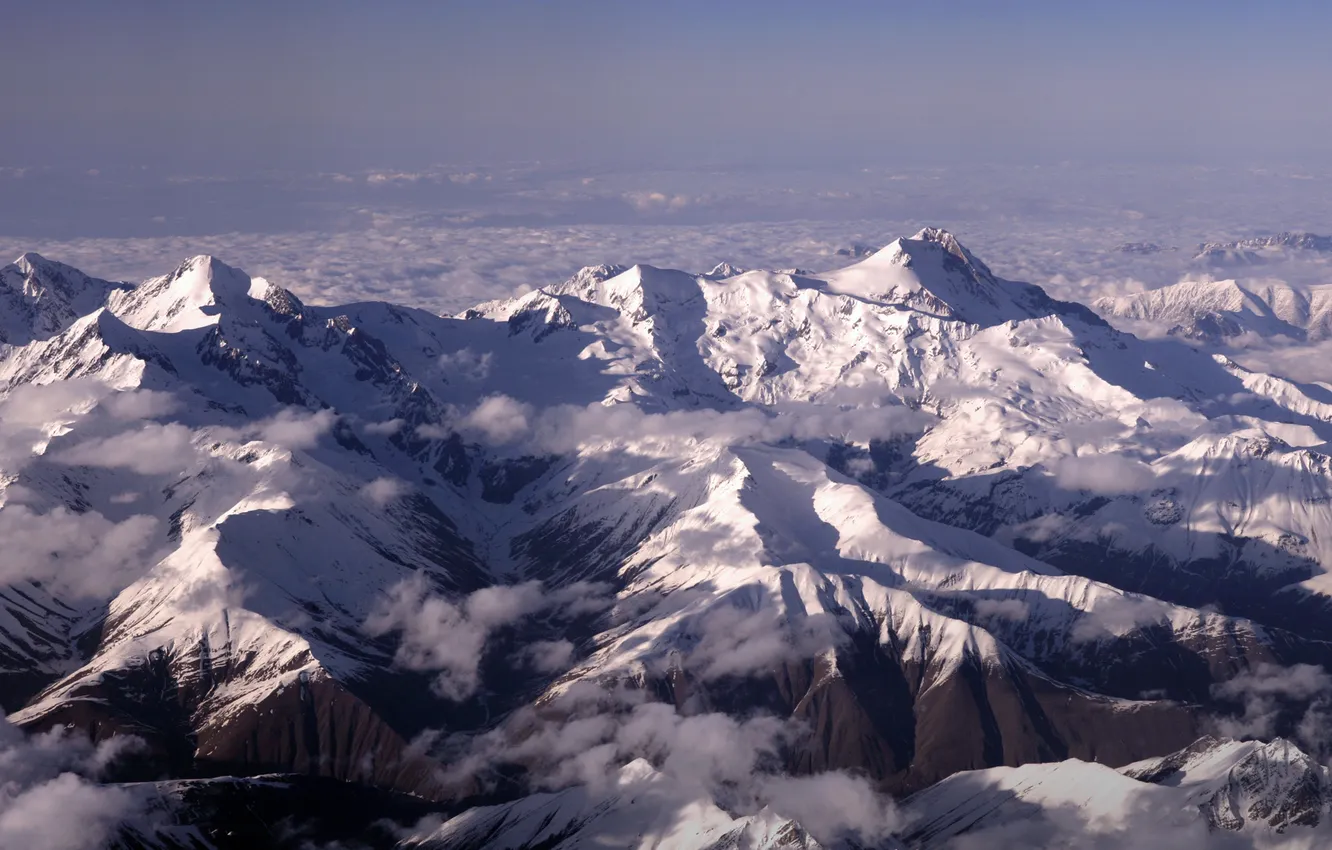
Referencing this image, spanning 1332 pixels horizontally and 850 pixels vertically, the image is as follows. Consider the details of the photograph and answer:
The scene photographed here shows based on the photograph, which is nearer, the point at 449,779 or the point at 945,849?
the point at 945,849

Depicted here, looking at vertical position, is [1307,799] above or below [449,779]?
above

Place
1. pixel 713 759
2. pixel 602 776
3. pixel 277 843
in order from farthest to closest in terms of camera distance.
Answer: pixel 713 759, pixel 602 776, pixel 277 843

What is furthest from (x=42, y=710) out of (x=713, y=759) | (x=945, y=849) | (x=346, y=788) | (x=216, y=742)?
(x=945, y=849)

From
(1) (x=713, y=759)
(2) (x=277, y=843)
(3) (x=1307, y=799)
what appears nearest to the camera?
(3) (x=1307, y=799)

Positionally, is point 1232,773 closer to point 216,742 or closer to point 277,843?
point 277,843

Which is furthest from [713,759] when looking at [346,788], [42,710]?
[42,710]

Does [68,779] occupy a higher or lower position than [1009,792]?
higher

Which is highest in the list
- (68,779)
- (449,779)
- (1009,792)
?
(68,779)

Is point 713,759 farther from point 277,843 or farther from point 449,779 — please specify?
point 277,843

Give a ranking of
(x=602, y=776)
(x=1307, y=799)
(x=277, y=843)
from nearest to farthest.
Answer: (x=1307, y=799) < (x=277, y=843) < (x=602, y=776)
